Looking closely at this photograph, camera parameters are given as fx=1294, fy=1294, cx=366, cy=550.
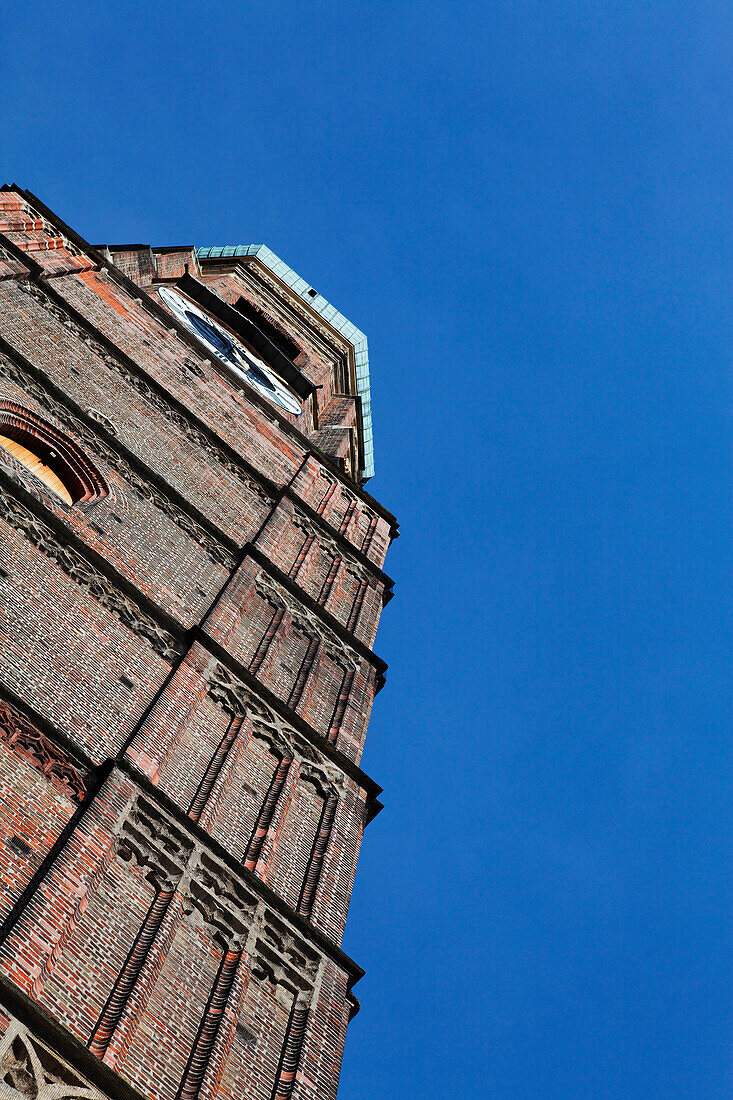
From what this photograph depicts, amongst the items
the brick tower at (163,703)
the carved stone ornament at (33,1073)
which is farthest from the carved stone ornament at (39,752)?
the carved stone ornament at (33,1073)

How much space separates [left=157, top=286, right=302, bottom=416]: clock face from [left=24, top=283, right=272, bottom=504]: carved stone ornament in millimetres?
4172

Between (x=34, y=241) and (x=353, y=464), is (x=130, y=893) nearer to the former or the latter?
(x=34, y=241)

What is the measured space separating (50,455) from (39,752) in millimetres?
5856

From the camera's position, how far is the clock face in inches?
946

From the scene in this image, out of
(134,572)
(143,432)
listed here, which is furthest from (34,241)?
(134,572)

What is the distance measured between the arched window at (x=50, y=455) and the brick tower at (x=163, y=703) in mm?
32

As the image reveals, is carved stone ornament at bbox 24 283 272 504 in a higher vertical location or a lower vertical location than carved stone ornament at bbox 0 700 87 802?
higher

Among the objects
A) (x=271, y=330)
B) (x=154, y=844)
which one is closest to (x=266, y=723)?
(x=154, y=844)

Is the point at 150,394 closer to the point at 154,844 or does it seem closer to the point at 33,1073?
the point at 154,844

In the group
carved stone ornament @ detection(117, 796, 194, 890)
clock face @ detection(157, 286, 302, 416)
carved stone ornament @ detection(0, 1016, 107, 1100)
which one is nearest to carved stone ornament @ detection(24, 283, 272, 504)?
clock face @ detection(157, 286, 302, 416)

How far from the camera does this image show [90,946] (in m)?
8.75

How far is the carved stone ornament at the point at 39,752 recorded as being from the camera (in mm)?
9789

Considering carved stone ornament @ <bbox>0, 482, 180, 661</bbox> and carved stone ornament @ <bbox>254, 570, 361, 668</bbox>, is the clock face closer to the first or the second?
carved stone ornament @ <bbox>254, 570, 361, 668</bbox>

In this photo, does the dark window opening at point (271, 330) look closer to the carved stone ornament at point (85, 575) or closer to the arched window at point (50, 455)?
the arched window at point (50, 455)
